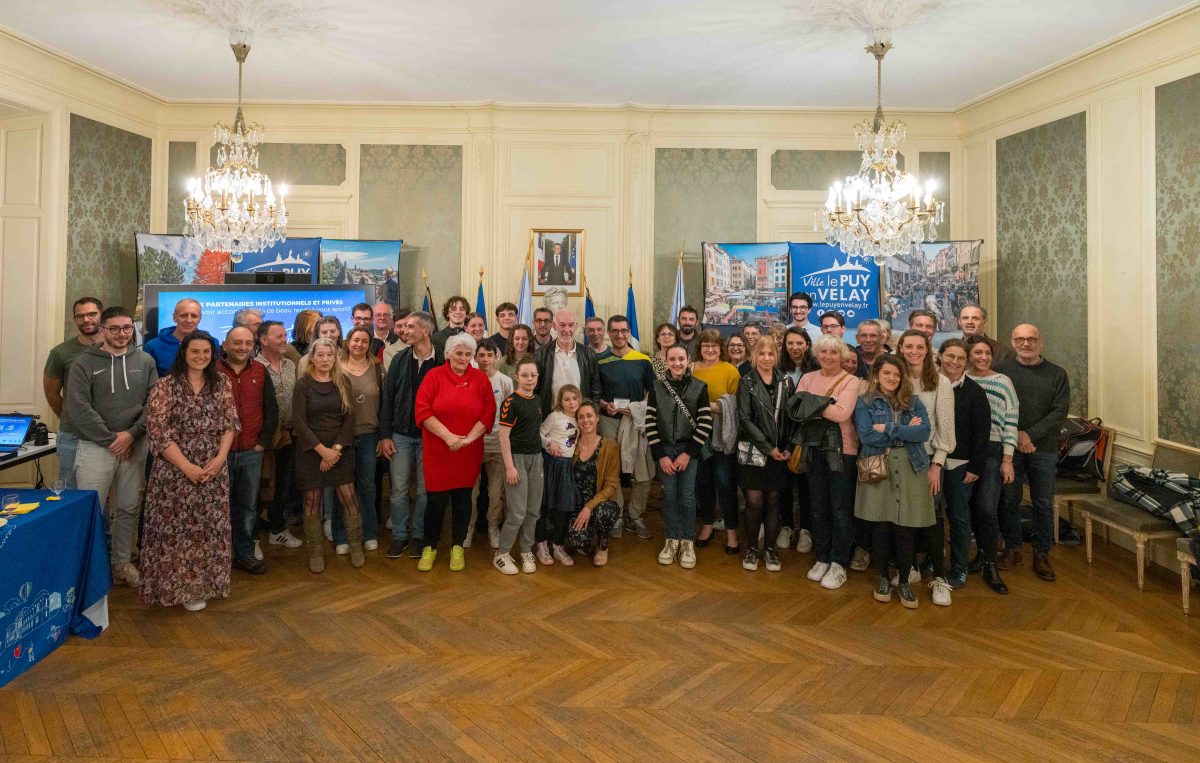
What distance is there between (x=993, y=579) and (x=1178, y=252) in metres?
2.85

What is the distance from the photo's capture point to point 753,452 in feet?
13.6

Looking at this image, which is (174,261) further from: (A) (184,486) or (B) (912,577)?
(B) (912,577)

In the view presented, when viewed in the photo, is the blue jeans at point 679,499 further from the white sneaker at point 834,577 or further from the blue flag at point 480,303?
the blue flag at point 480,303

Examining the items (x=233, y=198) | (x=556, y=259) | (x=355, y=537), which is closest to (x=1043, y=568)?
(x=355, y=537)

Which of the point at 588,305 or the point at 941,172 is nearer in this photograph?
the point at 588,305

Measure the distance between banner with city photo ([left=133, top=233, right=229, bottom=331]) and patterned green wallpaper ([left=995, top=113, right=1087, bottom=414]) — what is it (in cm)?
747

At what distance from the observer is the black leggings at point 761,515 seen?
422 centimetres

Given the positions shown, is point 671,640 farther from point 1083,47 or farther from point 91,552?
point 1083,47

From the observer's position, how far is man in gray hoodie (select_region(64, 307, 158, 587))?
3617mm

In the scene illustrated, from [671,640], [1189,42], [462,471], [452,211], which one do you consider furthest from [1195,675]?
[452,211]

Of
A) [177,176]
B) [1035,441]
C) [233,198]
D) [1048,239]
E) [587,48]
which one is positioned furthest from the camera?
[177,176]

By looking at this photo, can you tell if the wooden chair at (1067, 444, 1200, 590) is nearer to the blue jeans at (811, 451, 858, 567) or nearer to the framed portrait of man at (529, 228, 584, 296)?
the blue jeans at (811, 451, 858, 567)

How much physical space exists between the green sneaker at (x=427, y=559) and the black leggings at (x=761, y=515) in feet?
6.39

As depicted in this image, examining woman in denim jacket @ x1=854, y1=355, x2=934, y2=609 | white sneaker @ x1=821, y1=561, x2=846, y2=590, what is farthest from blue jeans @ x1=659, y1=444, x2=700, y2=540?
woman in denim jacket @ x1=854, y1=355, x2=934, y2=609
